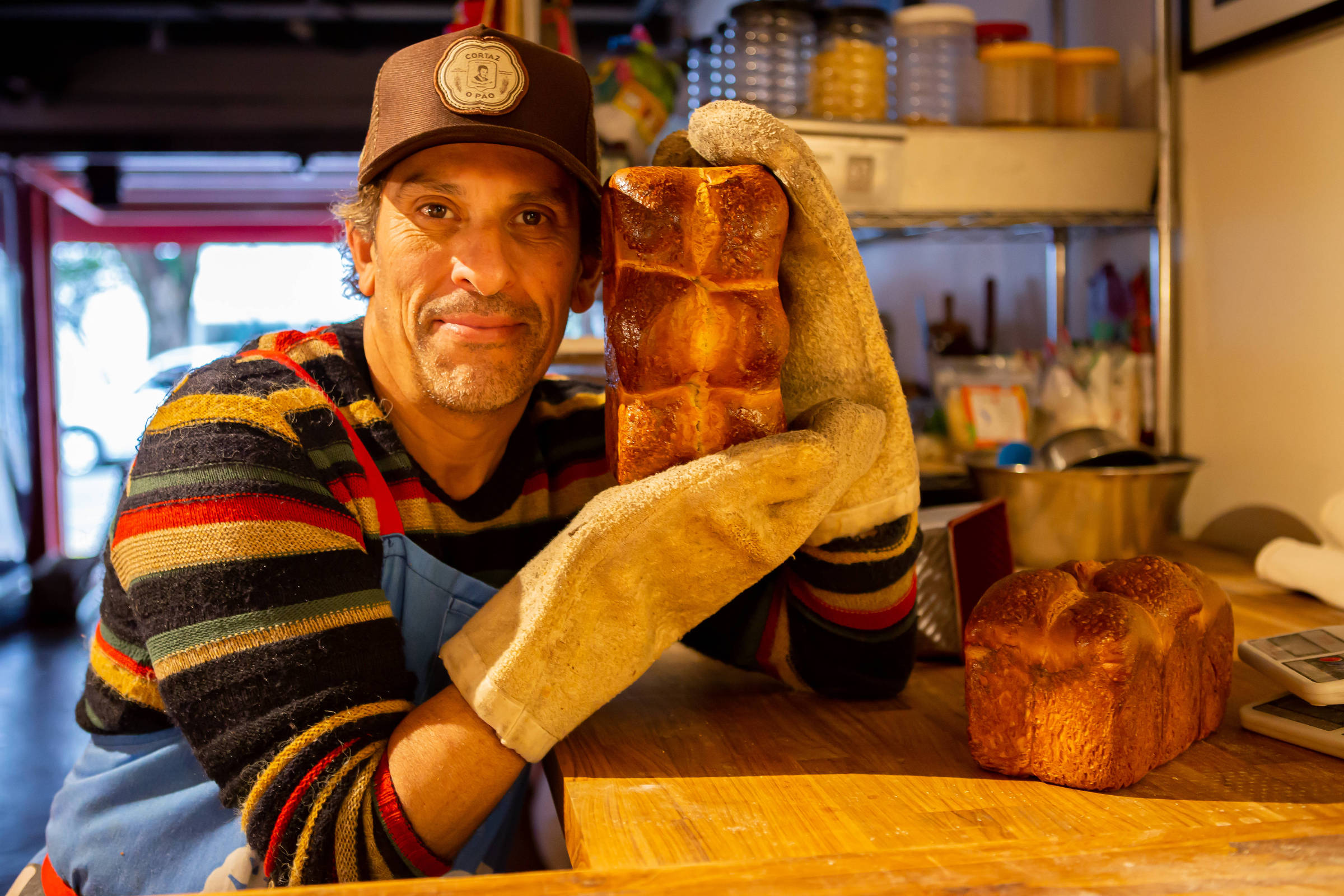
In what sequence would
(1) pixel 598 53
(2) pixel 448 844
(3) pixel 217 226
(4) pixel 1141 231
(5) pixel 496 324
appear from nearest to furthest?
(2) pixel 448 844 < (5) pixel 496 324 < (4) pixel 1141 231 < (1) pixel 598 53 < (3) pixel 217 226

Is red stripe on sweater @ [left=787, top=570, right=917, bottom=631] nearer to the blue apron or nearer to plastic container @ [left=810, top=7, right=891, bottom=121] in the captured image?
the blue apron

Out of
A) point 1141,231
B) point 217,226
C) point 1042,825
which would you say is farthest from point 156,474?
point 217,226

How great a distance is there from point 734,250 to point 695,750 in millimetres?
491

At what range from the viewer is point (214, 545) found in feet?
3.08

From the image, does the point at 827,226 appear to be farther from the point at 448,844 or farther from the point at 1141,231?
the point at 1141,231

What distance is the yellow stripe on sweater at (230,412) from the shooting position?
1030 millimetres

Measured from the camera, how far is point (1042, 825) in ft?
2.58

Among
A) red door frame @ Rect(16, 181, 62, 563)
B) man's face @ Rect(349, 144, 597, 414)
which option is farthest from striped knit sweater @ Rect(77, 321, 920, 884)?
red door frame @ Rect(16, 181, 62, 563)

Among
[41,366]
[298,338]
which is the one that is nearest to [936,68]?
Result: [298,338]

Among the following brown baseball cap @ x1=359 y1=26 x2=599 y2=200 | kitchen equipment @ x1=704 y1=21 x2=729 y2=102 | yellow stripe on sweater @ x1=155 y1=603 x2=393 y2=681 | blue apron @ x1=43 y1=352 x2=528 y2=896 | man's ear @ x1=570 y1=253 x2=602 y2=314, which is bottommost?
blue apron @ x1=43 y1=352 x2=528 y2=896

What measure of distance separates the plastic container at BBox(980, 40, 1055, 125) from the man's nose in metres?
1.36

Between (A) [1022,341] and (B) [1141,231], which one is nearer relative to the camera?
(B) [1141,231]

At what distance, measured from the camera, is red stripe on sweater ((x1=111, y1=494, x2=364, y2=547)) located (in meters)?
0.95

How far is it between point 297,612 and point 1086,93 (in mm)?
1925
